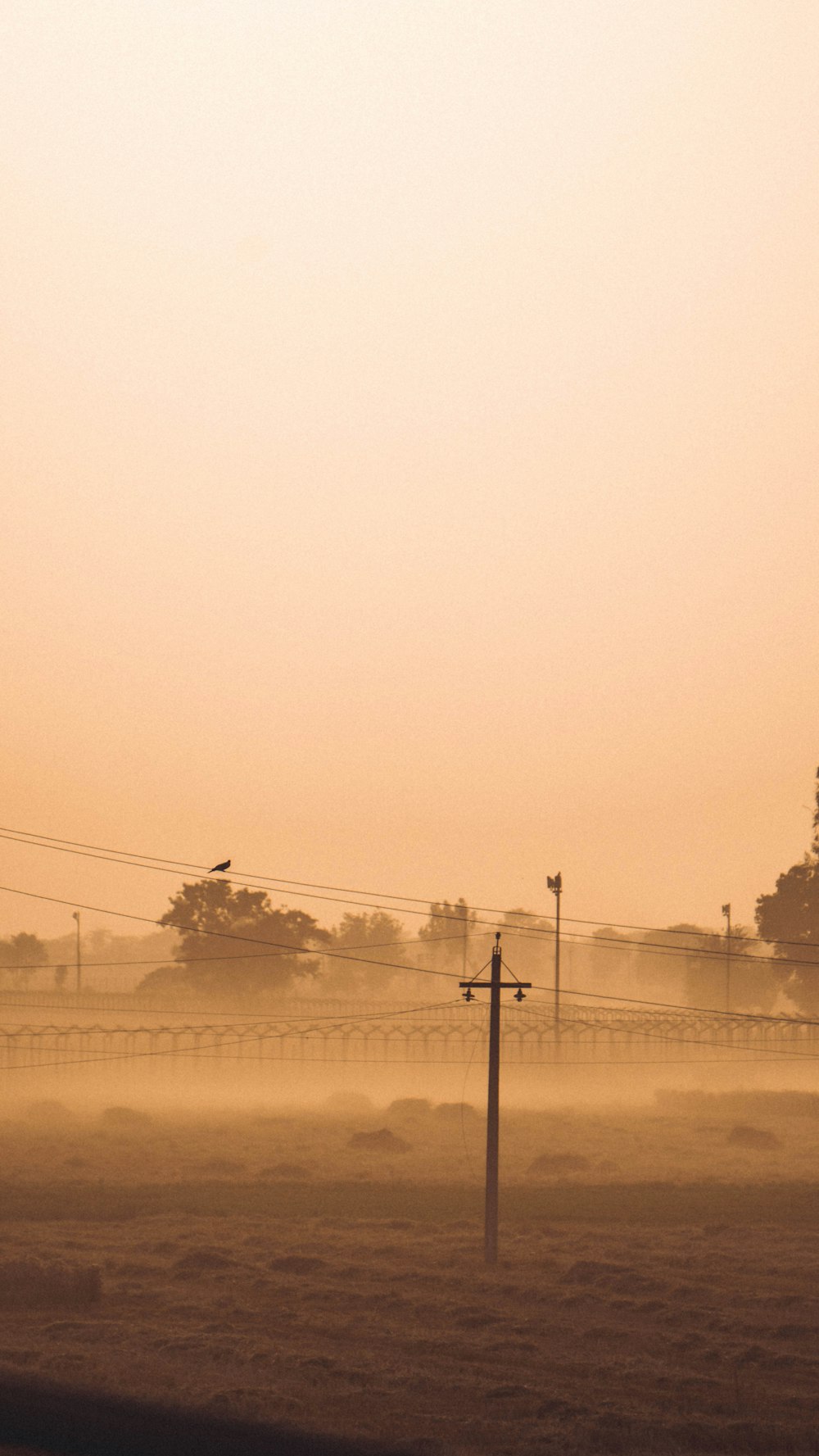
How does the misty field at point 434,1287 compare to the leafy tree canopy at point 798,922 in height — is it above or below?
below

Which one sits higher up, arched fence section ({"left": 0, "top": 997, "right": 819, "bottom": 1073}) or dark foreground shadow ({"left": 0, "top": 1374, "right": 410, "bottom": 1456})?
arched fence section ({"left": 0, "top": 997, "right": 819, "bottom": 1073})

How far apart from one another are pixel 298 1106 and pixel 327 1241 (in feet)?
152

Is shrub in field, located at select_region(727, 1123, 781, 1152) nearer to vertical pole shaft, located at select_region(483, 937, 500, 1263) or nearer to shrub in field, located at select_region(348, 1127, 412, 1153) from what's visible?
shrub in field, located at select_region(348, 1127, 412, 1153)

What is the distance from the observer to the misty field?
2239 centimetres

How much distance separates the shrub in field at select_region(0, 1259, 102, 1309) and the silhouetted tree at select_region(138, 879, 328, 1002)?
81.4 metres

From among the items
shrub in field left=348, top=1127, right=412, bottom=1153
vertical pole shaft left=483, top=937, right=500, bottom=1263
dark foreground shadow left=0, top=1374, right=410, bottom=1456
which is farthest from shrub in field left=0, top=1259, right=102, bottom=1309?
shrub in field left=348, top=1127, right=412, bottom=1153

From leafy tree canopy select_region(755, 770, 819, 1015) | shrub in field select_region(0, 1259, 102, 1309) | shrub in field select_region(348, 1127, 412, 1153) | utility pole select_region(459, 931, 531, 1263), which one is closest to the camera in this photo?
shrub in field select_region(0, 1259, 102, 1309)

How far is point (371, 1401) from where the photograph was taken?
73.9 feet

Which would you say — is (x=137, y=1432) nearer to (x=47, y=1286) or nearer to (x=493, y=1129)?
(x=47, y=1286)

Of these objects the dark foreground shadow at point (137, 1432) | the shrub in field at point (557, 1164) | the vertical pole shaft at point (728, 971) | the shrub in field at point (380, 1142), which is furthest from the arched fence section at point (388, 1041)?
the dark foreground shadow at point (137, 1432)

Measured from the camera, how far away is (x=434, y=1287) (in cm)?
3328

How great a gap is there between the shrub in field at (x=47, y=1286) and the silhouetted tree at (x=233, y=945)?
81403mm

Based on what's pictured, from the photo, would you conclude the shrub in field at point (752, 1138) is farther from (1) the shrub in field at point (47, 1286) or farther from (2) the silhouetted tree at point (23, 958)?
(2) the silhouetted tree at point (23, 958)

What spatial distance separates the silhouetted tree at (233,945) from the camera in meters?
118
